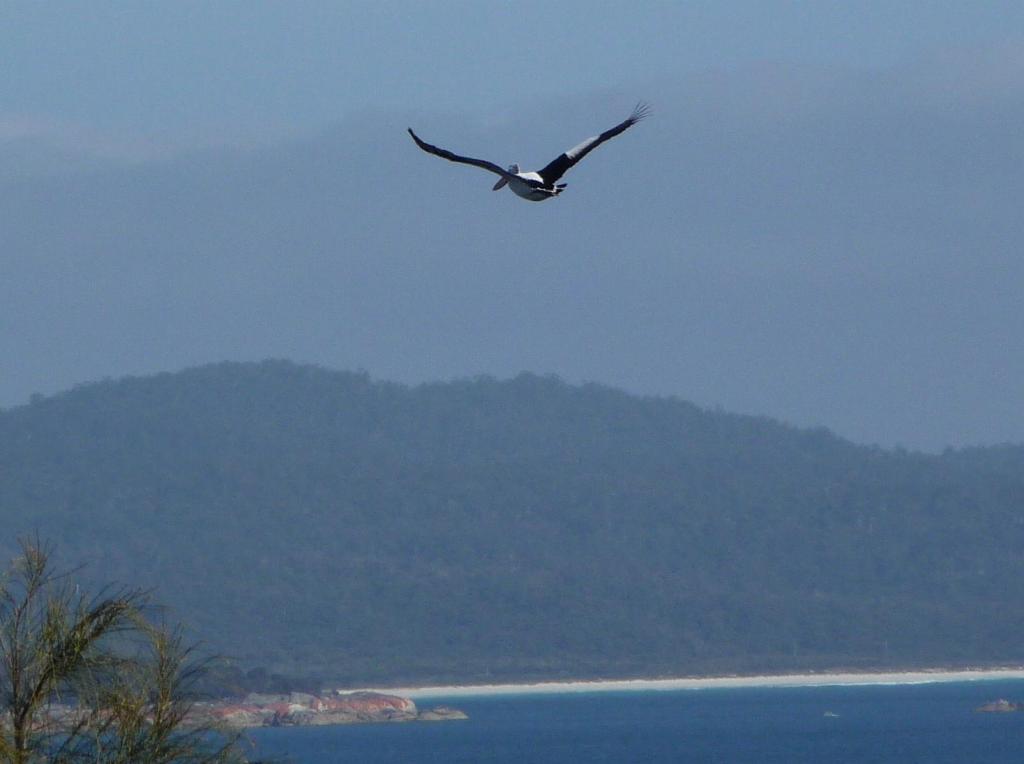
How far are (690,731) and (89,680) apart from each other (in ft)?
383

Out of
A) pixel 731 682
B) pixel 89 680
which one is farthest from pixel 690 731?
pixel 89 680

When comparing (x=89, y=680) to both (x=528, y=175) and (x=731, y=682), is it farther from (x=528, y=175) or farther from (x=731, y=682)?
(x=731, y=682)

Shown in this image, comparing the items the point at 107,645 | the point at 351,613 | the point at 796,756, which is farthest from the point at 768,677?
the point at 107,645

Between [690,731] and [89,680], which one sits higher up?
[690,731]

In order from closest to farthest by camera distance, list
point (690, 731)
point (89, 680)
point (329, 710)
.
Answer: point (89, 680) < point (690, 731) < point (329, 710)

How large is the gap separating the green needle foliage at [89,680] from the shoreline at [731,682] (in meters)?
162

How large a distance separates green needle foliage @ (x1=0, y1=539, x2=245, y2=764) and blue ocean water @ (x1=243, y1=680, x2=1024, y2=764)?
63.4 metres

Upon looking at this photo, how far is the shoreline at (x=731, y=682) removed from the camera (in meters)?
179

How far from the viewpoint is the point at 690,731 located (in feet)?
423

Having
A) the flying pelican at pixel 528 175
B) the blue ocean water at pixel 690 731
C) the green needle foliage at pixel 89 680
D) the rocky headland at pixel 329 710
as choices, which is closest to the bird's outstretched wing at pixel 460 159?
the flying pelican at pixel 528 175

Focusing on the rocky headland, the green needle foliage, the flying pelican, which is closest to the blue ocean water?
the rocky headland

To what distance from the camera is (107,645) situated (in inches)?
591

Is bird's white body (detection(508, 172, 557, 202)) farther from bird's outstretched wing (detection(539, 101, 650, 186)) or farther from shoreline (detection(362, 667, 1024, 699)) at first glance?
shoreline (detection(362, 667, 1024, 699))

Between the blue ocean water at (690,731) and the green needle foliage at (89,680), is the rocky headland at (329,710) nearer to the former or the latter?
the blue ocean water at (690,731)
